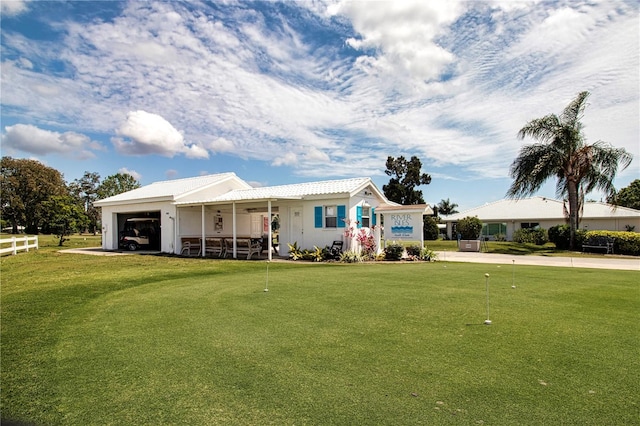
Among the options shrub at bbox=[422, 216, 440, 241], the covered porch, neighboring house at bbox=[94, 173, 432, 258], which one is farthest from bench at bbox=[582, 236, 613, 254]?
the covered porch

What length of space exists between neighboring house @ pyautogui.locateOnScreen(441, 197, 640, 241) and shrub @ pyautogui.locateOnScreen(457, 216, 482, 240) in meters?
3.79

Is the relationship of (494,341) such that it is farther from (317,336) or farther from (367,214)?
(367,214)

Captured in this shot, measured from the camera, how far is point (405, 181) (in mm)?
48594

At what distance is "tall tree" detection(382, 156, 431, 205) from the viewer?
156 feet

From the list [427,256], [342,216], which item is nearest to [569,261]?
[427,256]

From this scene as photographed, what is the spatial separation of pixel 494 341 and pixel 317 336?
2318 mm

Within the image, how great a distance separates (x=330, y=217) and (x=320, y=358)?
48.5ft

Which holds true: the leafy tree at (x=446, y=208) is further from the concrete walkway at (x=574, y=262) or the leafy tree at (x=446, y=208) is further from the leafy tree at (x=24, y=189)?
the leafy tree at (x=24, y=189)

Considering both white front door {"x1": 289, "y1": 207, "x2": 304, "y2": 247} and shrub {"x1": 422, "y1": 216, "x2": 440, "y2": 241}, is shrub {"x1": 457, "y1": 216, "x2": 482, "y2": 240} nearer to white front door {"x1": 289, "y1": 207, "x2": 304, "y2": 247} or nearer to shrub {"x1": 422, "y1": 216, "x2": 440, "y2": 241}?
shrub {"x1": 422, "y1": 216, "x2": 440, "y2": 241}

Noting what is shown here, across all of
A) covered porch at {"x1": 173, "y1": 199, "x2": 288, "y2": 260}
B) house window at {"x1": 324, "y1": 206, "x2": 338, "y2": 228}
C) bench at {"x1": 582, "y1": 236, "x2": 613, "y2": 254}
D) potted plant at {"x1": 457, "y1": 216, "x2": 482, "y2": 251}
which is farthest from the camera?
potted plant at {"x1": 457, "y1": 216, "x2": 482, "y2": 251}

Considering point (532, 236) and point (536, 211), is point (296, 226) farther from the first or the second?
point (536, 211)

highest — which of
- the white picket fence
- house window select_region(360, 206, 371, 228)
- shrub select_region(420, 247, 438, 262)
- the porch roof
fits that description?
the porch roof

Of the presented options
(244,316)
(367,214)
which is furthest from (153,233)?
(244,316)

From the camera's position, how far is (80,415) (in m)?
3.21
